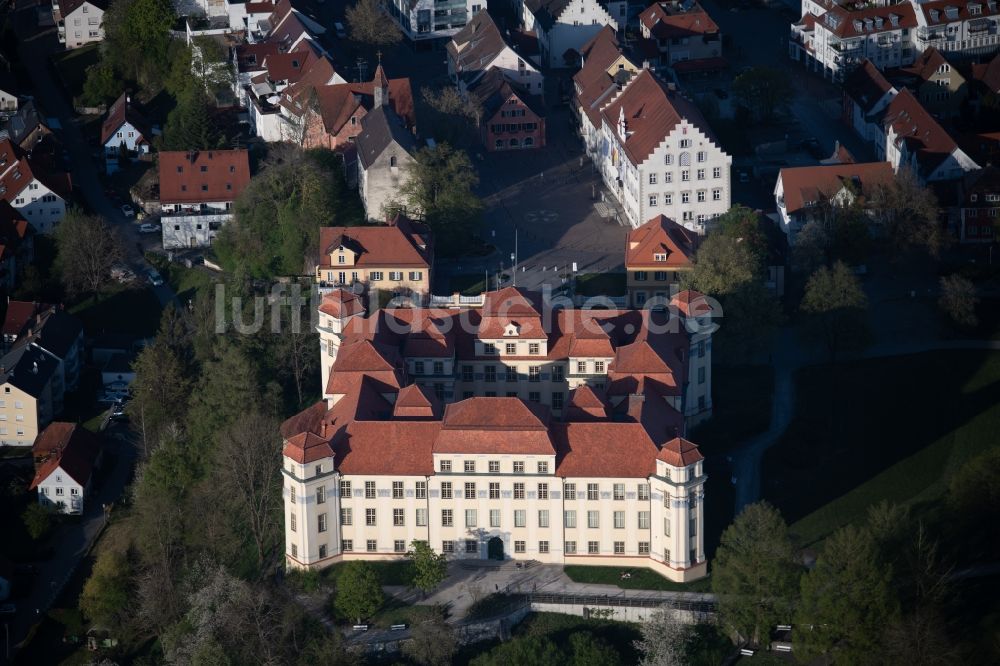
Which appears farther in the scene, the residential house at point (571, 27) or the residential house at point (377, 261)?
the residential house at point (571, 27)

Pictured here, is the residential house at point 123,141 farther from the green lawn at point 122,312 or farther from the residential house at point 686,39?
the residential house at point 686,39

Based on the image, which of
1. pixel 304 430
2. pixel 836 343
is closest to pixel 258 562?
pixel 304 430

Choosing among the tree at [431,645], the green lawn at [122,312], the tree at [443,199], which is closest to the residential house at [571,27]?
the tree at [443,199]

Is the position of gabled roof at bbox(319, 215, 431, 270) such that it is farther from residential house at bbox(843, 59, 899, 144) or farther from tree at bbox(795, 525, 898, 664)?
tree at bbox(795, 525, 898, 664)

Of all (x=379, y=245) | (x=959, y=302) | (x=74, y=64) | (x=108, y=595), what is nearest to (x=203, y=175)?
(x=379, y=245)

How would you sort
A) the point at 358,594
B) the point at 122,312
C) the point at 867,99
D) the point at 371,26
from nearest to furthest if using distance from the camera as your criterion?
the point at 358,594 → the point at 122,312 → the point at 867,99 → the point at 371,26

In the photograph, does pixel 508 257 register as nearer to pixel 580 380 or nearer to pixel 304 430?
pixel 580 380

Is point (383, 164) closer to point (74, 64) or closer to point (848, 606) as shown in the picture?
point (74, 64)
